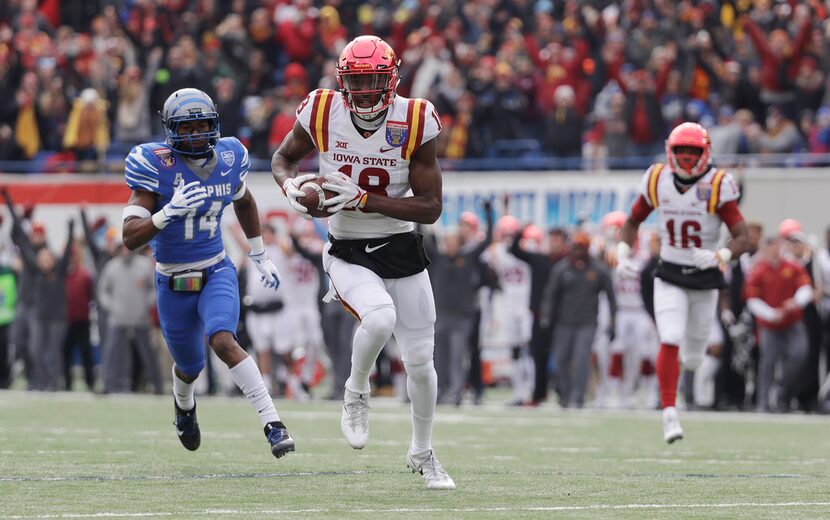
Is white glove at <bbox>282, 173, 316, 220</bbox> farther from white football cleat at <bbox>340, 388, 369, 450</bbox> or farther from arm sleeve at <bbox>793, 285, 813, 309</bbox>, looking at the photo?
arm sleeve at <bbox>793, 285, 813, 309</bbox>

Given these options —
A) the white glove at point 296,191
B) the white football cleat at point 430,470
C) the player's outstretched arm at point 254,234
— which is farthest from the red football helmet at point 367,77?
the white football cleat at point 430,470

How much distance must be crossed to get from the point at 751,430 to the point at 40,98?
1232 centimetres

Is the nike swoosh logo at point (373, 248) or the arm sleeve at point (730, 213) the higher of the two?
the nike swoosh logo at point (373, 248)

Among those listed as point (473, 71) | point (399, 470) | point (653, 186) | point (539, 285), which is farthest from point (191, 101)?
point (473, 71)

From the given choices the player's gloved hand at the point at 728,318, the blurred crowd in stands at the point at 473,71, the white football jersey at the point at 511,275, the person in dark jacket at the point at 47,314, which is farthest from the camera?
the blurred crowd in stands at the point at 473,71

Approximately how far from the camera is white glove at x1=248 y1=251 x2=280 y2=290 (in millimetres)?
8163

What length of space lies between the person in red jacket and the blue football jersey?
319 inches

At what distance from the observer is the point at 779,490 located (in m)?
7.16

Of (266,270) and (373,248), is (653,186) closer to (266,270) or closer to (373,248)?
(266,270)

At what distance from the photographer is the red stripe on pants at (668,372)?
1016 centimetres

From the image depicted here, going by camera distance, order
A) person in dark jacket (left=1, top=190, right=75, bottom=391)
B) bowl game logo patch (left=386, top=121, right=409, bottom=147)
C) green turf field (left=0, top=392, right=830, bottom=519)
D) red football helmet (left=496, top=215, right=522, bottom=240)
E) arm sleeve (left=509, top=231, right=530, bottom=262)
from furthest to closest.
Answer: person in dark jacket (left=1, top=190, right=75, bottom=391), red football helmet (left=496, top=215, right=522, bottom=240), arm sleeve (left=509, top=231, right=530, bottom=262), bowl game logo patch (left=386, top=121, right=409, bottom=147), green turf field (left=0, top=392, right=830, bottom=519)

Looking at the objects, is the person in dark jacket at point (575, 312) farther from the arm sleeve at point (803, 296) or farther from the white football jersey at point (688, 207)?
the white football jersey at point (688, 207)

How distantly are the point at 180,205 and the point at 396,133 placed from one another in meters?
1.14

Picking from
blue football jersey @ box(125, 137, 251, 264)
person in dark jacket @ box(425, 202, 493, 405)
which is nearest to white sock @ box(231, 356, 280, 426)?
blue football jersey @ box(125, 137, 251, 264)
